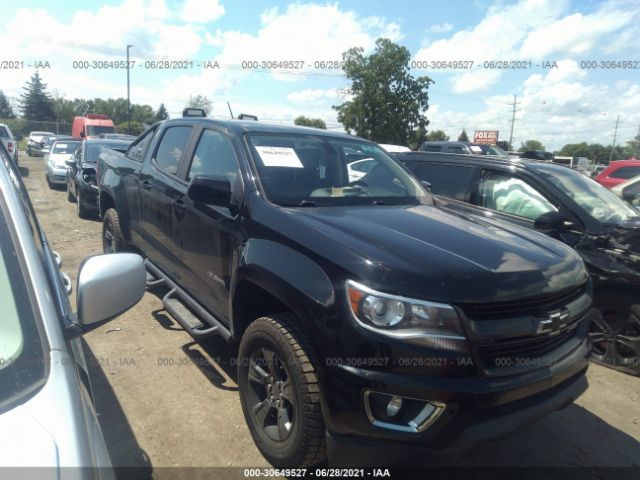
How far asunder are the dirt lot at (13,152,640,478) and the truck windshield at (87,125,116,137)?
27810 millimetres

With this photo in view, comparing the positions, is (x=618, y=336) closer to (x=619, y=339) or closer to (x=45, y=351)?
(x=619, y=339)

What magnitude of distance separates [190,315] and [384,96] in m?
33.2

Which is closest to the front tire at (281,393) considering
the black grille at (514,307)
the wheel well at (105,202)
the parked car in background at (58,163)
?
the black grille at (514,307)

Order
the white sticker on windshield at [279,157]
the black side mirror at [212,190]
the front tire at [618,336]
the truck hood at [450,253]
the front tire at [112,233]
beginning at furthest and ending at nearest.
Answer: the front tire at [112,233], the front tire at [618,336], the white sticker on windshield at [279,157], the black side mirror at [212,190], the truck hood at [450,253]

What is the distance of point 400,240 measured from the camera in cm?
244

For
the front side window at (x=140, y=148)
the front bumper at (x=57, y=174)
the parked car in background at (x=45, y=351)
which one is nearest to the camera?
the parked car in background at (x=45, y=351)

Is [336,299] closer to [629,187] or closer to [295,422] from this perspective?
[295,422]

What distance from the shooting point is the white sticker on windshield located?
10.5 ft

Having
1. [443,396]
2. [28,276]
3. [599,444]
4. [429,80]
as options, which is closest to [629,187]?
[599,444]

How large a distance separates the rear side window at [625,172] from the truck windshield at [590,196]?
27.2 feet

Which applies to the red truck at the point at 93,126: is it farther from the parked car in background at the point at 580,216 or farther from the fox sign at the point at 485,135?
the fox sign at the point at 485,135

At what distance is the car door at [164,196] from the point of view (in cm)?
391

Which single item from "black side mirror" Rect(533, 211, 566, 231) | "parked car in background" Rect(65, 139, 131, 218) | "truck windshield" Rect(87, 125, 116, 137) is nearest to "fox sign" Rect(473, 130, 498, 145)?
"truck windshield" Rect(87, 125, 116, 137)

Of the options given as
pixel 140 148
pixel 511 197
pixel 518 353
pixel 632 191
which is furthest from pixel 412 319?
pixel 632 191
